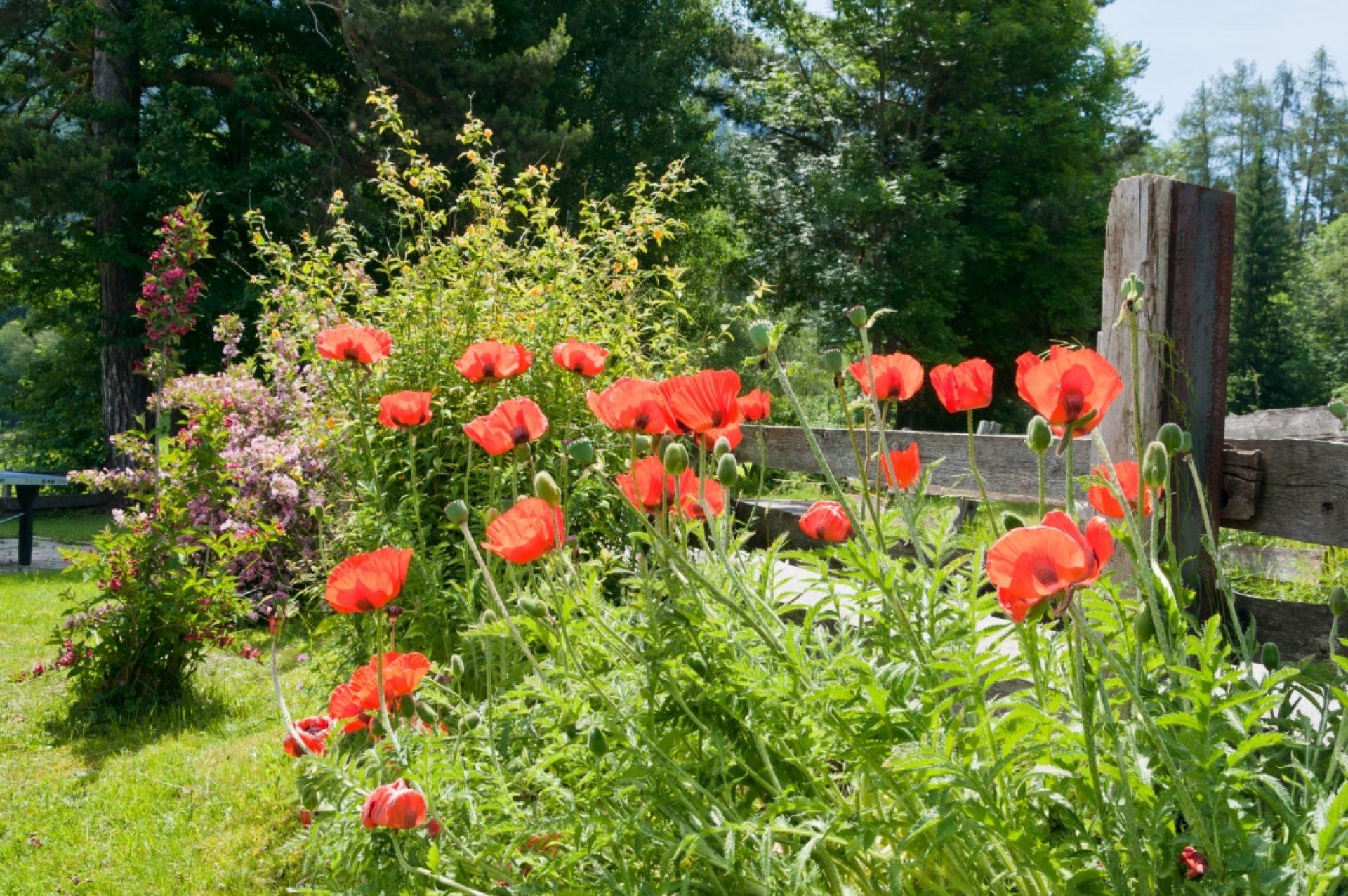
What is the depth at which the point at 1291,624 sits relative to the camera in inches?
101

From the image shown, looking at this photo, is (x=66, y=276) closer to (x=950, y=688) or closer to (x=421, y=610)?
(x=421, y=610)

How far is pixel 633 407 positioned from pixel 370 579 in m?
0.43

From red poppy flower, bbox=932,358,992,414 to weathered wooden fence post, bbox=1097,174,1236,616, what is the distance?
1.23 m

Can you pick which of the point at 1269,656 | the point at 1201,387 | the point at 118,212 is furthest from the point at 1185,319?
the point at 118,212

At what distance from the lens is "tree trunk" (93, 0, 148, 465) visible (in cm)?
1339

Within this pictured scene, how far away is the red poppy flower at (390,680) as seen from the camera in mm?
1498

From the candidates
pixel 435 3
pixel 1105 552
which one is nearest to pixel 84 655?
pixel 1105 552

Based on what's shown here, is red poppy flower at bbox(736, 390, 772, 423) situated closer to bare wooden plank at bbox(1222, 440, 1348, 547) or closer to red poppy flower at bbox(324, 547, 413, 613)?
red poppy flower at bbox(324, 547, 413, 613)

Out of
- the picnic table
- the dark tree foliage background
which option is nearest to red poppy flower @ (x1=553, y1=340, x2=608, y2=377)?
the picnic table

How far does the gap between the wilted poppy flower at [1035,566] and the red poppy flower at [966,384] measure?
0.56 metres

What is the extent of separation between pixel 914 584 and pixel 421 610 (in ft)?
6.03

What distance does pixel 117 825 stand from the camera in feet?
10.4

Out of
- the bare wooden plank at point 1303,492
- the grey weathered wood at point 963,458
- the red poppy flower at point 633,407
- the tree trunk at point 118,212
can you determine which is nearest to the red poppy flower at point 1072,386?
→ the red poppy flower at point 633,407

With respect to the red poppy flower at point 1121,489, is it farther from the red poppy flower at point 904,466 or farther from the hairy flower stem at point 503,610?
the hairy flower stem at point 503,610
